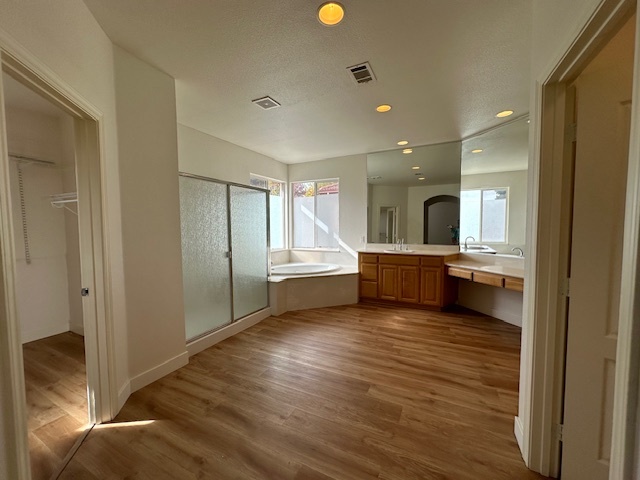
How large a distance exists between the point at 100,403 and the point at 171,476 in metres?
0.76

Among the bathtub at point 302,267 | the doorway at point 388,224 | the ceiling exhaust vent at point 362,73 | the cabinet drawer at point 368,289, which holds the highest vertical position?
the ceiling exhaust vent at point 362,73

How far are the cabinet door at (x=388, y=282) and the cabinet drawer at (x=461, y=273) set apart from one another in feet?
2.63

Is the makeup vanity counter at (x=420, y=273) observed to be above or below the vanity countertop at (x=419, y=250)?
below

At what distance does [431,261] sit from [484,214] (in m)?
1.00

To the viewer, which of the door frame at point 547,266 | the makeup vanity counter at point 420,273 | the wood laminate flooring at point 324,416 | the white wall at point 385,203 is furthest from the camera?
the white wall at point 385,203

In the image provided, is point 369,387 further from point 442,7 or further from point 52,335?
point 52,335

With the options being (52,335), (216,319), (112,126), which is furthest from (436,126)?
(52,335)

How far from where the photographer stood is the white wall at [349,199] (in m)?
4.61

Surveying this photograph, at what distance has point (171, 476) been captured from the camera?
1278 millimetres

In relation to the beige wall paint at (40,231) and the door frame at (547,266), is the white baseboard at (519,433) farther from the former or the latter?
the beige wall paint at (40,231)

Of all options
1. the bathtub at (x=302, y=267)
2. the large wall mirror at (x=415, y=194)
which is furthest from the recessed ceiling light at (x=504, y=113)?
the bathtub at (x=302, y=267)

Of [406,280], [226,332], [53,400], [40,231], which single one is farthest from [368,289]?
[40,231]

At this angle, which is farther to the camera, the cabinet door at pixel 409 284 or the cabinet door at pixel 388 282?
the cabinet door at pixel 388 282

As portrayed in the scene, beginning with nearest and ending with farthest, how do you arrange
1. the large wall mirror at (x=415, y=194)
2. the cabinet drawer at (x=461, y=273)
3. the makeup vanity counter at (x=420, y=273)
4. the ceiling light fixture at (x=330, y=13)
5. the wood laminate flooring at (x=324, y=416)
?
the wood laminate flooring at (x=324, y=416), the ceiling light fixture at (x=330, y=13), the cabinet drawer at (x=461, y=273), the makeup vanity counter at (x=420, y=273), the large wall mirror at (x=415, y=194)
